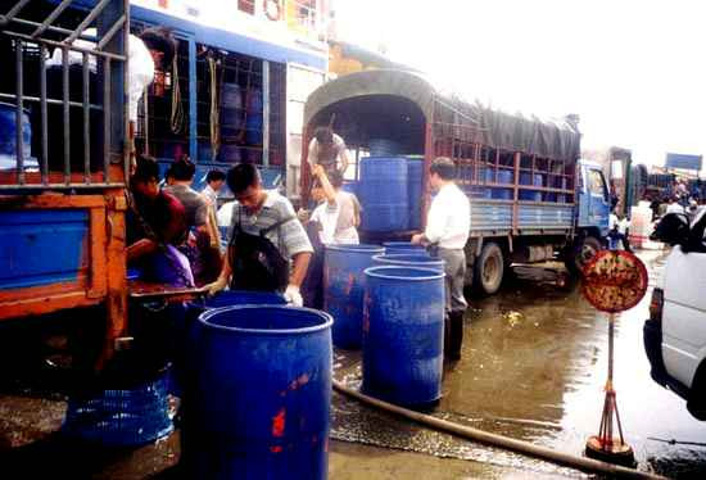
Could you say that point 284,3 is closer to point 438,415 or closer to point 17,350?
point 438,415

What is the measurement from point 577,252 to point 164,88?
9199mm

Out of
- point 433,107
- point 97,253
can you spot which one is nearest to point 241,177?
point 97,253

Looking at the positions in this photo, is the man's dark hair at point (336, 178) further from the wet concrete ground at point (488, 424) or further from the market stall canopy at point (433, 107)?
the wet concrete ground at point (488, 424)

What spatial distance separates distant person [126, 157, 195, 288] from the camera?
12.9ft

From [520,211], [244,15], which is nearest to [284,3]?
[244,15]

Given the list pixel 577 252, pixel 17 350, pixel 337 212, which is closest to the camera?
pixel 17 350

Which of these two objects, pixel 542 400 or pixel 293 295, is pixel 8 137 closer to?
pixel 293 295

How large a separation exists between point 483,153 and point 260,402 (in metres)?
7.41

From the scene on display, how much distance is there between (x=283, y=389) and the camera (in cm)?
264

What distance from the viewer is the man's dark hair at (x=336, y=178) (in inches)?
269

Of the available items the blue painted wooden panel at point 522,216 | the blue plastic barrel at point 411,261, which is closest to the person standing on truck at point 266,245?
the blue plastic barrel at point 411,261

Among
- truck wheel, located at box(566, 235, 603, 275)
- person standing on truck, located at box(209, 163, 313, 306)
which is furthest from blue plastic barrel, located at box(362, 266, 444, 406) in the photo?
truck wheel, located at box(566, 235, 603, 275)

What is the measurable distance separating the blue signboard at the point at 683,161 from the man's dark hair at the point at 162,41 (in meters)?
42.2

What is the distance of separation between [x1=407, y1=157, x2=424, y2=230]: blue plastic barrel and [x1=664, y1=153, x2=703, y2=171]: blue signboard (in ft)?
133
